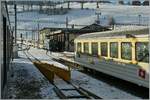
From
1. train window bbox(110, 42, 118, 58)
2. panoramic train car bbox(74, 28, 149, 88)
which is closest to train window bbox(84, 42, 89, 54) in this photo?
panoramic train car bbox(74, 28, 149, 88)

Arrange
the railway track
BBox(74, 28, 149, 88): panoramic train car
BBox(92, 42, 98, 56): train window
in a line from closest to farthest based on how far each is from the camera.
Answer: the railway track, BBox(74, 28, 149, 88): panoramic train car, BBox(92, 42, 98, 56): train window

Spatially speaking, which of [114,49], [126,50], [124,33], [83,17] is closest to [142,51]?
[126,50]

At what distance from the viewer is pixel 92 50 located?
73.4 ft

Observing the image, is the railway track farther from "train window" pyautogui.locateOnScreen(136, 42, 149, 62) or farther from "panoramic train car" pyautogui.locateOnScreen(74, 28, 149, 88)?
"train window" pyautogui.locateOnScreen(136, 42, 149, 62)

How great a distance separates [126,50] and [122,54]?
588 mm

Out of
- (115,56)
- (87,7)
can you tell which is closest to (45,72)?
(115,56)

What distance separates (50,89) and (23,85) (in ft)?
6.11

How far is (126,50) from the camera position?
632 inches

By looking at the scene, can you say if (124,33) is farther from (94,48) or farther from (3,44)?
(3,44)

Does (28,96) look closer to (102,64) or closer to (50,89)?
(50,89)

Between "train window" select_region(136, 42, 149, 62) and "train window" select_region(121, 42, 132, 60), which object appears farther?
"train window" select_region(121, 42, 132, 60)

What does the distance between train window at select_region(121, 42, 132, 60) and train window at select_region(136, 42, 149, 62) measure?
784mm

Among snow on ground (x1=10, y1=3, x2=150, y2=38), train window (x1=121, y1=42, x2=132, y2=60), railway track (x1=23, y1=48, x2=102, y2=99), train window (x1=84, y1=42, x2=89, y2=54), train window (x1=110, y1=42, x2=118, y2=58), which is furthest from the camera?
snow on ground (x1=10, y1=3, x2=150, y2=38)

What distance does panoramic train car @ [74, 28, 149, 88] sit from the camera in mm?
14038
